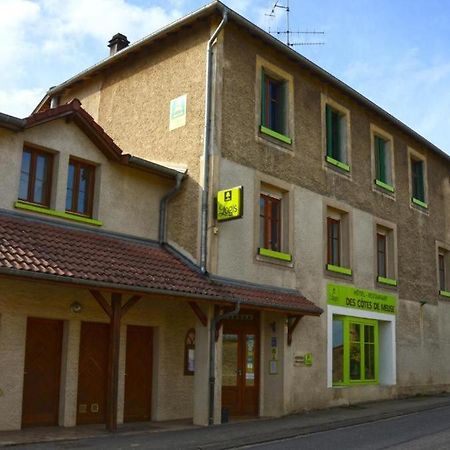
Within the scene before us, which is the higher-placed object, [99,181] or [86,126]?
[86,126]

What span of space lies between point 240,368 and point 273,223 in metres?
3.52

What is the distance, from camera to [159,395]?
13.7m

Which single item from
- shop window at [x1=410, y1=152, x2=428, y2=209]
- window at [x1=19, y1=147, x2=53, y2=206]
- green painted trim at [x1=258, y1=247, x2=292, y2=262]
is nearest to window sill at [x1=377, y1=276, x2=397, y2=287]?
shop window at [x1=410, y1=152, x2=428, y2=209]

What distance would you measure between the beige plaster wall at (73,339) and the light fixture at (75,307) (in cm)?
6

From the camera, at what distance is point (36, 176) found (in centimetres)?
1270

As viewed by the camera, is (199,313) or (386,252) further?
(386,252)

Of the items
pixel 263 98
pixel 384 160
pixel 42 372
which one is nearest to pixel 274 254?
pixel 263 98

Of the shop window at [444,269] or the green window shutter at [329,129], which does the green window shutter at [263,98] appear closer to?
the green window shutter at [329,129]

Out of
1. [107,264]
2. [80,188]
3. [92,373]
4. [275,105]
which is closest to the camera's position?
[107,264]

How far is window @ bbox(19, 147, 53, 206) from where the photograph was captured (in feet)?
41.0

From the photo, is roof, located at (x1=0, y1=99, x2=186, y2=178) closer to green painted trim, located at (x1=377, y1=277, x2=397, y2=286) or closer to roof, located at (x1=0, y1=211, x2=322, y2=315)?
roof, located at (x1=0, y1=211, x2=322, y2=315)

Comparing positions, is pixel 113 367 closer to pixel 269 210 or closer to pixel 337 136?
pixel 269 210

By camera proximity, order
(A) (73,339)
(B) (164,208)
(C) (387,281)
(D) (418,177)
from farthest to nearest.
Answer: (D) (418,177) < (C) (387,281) < (B) (164,208) < (A) (73,339)

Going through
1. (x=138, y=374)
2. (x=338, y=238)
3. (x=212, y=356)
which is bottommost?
(x=138, y=374)
